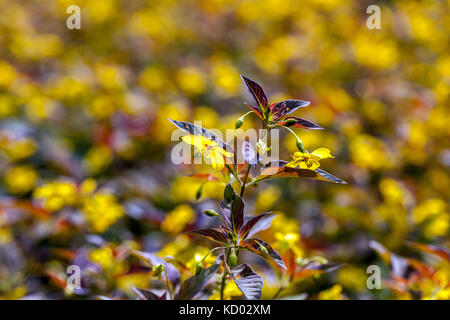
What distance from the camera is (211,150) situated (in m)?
0.87

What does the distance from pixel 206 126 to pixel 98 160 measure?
0.65m

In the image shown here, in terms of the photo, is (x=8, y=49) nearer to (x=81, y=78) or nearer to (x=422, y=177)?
(x=81, y=78)

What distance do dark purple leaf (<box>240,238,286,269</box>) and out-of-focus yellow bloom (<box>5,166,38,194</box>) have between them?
Answer: 4.74 ft

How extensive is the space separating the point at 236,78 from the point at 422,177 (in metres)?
1.37

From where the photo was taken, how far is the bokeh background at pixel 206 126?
145 centimetres

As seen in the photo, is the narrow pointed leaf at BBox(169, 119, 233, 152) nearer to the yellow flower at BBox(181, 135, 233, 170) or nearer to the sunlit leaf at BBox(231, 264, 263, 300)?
the yellow flower at BBox(181, 135, 233, 170)

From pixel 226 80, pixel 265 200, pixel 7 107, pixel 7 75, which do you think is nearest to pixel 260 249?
pixel 265 200

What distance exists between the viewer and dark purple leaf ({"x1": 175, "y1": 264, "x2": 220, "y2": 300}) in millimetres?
926

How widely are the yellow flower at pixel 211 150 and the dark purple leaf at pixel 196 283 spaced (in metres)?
0.25

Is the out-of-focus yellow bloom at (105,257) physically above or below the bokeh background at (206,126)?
below

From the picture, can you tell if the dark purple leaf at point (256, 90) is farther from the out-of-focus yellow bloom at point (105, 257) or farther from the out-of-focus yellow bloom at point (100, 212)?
the out-of-focus yellow bloom at point (100, 212)

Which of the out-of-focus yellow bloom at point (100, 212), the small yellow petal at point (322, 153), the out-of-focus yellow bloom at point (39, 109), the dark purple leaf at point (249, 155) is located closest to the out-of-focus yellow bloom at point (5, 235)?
the out-of-focus yellow bloom at point (100, 212)

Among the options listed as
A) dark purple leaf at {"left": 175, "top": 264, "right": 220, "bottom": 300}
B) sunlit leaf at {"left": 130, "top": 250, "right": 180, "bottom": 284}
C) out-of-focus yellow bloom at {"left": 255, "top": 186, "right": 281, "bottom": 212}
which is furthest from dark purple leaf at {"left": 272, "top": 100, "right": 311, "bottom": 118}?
out-of-focus yellow bloom at {"left": 255, "top": 186, "right": 281, "bottom": 212}

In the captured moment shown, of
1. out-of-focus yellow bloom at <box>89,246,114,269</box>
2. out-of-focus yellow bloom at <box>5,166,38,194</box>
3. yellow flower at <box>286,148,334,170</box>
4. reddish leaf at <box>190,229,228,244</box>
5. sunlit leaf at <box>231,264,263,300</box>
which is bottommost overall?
out-of-focus yellow bloom at <box>89,246,114,269</box>
